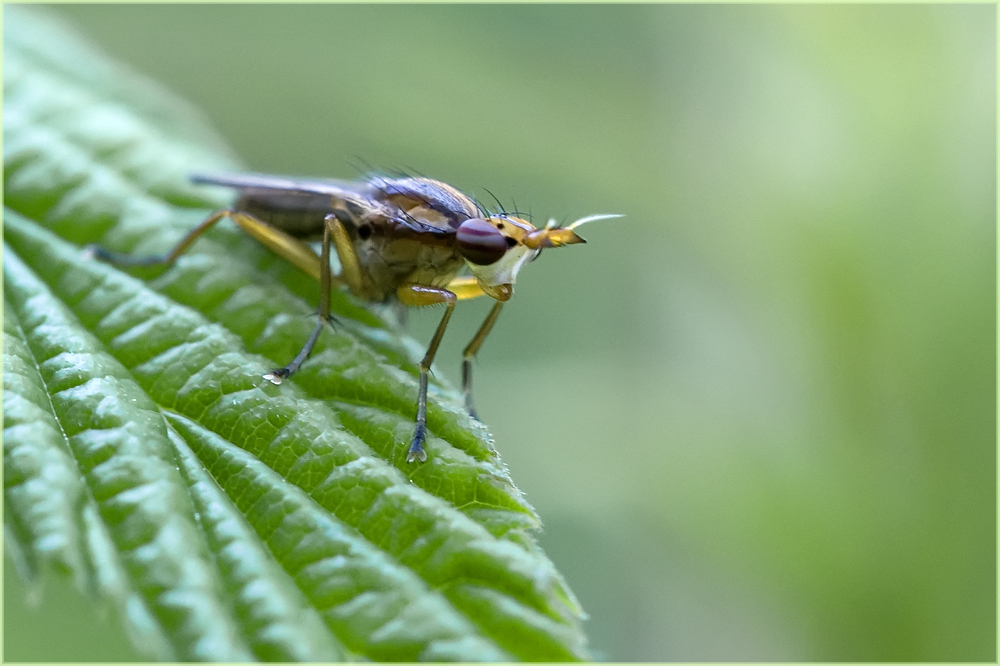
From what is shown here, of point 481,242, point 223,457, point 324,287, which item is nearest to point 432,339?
point 481,242

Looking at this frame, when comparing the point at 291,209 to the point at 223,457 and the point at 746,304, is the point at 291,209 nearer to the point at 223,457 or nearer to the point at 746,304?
the point at 223,457

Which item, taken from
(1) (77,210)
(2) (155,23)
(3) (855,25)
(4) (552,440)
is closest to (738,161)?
(3) (855,25)

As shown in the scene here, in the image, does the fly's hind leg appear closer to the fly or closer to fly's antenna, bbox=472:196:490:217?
the fly

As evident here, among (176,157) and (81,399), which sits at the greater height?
(176,157)

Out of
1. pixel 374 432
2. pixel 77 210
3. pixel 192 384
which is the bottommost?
pixel 374 432

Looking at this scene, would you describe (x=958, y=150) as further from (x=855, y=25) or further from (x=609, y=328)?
(x=609, y=328)

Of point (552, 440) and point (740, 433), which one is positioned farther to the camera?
point (552, 440)

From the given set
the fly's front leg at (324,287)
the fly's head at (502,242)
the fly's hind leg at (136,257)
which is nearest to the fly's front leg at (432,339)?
the fly's head at (502,242)
